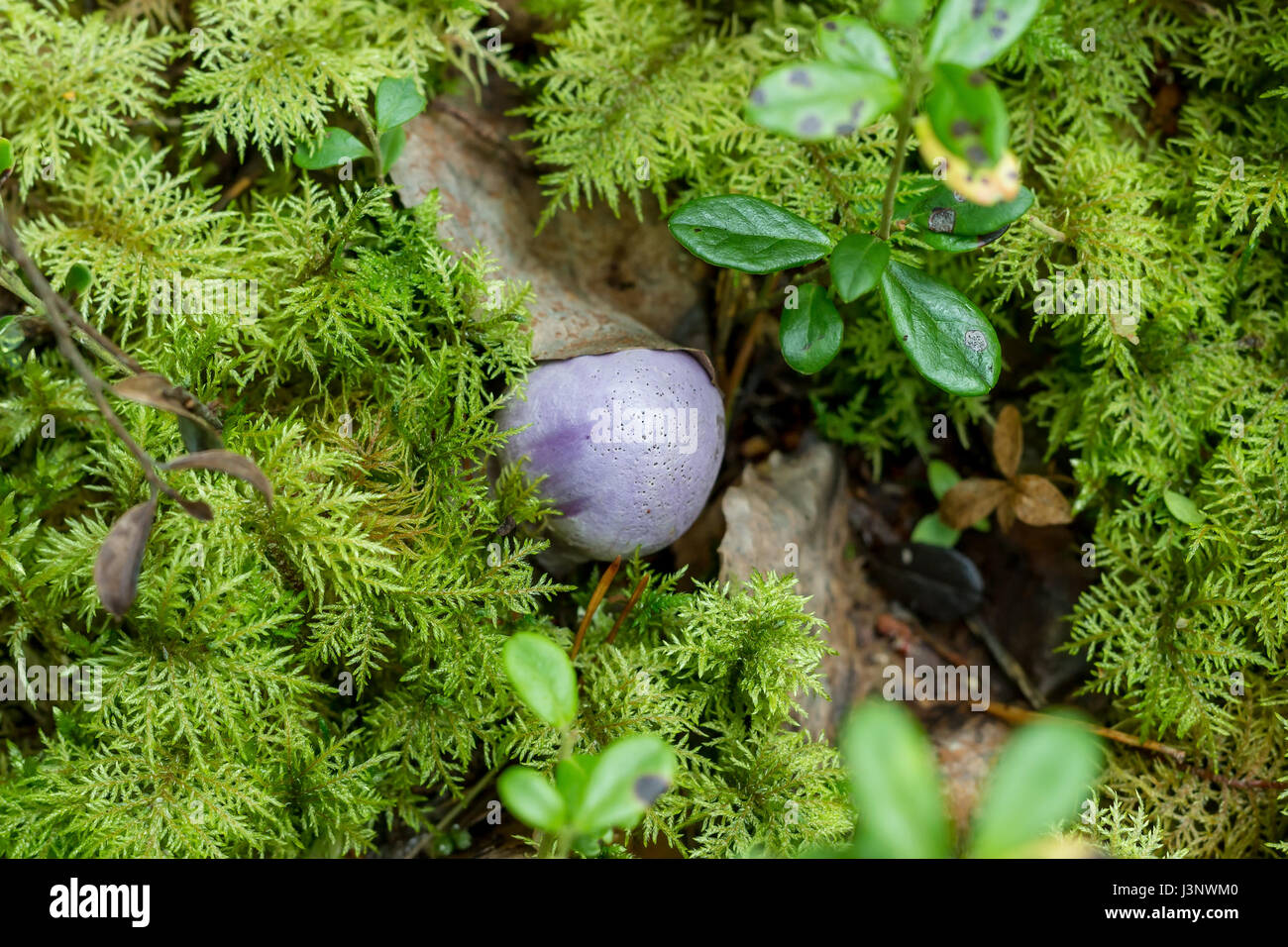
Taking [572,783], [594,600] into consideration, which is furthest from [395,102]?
[572,783]

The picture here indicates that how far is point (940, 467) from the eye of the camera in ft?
7.84

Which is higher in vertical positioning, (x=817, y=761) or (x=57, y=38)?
(x=57, y=38)

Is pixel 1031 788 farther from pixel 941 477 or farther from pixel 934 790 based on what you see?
pixel 941 477

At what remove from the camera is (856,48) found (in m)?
1.28

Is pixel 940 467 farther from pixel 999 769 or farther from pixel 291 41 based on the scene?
pixel 291 41

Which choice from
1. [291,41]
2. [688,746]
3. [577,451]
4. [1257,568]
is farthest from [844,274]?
[291,41]

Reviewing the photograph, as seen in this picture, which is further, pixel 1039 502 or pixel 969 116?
pixel 1039 502

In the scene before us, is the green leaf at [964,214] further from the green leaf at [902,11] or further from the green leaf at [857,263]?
the green leaf at [902,11]

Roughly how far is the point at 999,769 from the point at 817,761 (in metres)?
0.96

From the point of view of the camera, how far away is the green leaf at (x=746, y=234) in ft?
5.64

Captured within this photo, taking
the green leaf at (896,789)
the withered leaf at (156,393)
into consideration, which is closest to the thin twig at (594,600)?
the withered leaf at (156,393)

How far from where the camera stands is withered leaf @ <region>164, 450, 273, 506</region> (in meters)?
1.35

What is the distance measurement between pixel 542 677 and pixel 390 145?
48.0 inches

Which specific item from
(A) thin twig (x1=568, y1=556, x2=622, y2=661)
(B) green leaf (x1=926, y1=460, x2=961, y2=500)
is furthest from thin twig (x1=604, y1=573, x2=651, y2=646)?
(B) green leaf (x1=926, y1=460, x2=961, y2=500)
